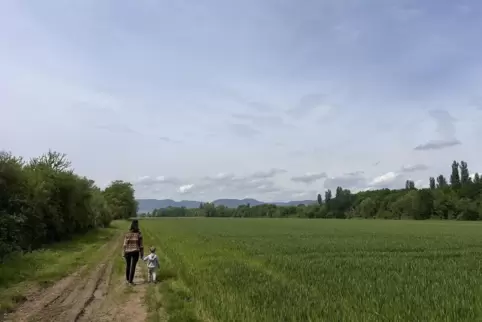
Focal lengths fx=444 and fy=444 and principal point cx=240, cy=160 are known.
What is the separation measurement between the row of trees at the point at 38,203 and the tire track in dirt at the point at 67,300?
17.6ft

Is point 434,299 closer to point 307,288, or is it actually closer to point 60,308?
point 307,288

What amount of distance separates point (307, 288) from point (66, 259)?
1439 centimetres

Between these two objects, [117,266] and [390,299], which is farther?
[117,266]

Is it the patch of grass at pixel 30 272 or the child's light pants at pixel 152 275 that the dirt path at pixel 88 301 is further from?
the patch of grass at pixel 30 272

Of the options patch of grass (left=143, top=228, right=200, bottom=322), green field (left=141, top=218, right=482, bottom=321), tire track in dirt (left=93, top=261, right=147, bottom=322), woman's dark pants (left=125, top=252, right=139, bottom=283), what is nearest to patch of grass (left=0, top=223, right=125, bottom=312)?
tire track in dirt (left=93, top=261, right=147, bottom=322)

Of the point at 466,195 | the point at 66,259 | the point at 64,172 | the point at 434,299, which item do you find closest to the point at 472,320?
the point at 434,299

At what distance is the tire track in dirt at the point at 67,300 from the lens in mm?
10469

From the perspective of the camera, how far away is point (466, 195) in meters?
130

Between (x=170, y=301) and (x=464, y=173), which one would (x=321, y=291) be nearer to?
(x=170, y=301)

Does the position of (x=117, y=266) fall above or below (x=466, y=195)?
below

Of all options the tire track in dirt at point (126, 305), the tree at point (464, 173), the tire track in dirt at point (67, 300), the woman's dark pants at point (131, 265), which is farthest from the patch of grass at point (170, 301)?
the tree at point (464, 173)

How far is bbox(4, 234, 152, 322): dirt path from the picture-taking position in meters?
10.5

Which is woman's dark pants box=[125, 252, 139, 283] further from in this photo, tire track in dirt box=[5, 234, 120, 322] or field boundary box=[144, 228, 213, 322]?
field boundary box=[144, 228, 213, 322]

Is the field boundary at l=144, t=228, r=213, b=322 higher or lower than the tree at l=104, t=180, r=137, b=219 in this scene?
lower
